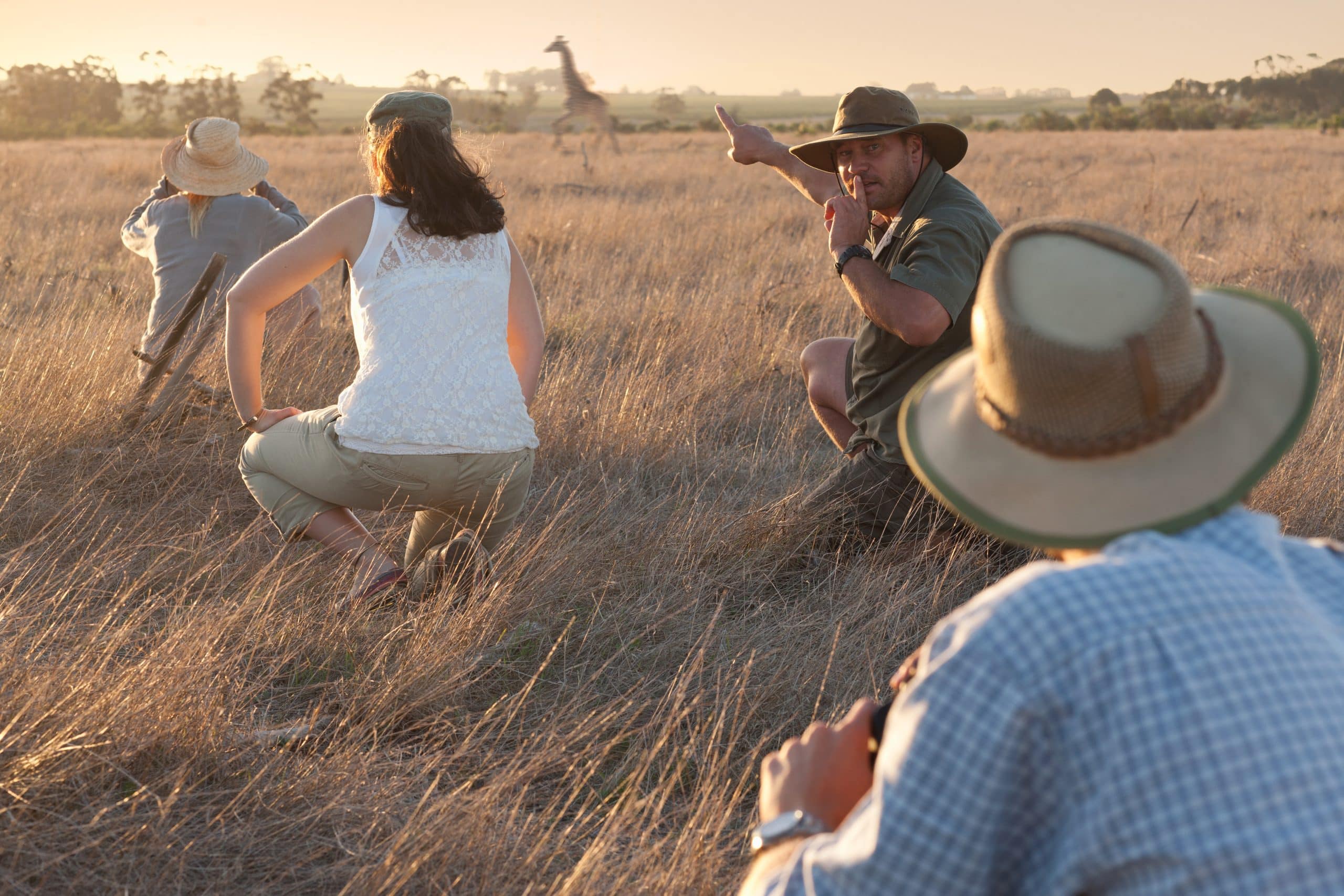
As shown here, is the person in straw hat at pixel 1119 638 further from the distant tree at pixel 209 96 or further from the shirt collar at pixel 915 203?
the distant tree at pixel 209 96

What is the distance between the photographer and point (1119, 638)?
2.89 ft

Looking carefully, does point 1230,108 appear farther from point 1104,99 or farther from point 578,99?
point 578,99

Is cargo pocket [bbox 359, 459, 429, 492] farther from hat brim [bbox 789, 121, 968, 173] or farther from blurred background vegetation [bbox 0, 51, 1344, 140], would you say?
blurred background vegetation [bbox 0, 51, 1344, 140]

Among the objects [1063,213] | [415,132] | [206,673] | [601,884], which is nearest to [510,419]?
[415,132]

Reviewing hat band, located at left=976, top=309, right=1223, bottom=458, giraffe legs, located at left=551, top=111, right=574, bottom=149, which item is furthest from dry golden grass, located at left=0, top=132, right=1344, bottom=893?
giraffe legs, located at left=551, top=111, right=574, bottom=149

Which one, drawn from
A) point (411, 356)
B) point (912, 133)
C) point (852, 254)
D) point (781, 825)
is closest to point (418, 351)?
point (411, 356)

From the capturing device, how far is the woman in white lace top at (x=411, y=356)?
2.91m

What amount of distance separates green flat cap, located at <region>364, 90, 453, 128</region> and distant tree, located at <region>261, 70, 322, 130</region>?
179ft

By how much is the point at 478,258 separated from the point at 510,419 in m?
0.46

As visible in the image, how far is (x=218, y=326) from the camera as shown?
14.7ft

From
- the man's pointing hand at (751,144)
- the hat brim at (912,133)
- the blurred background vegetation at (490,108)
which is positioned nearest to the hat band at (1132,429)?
the hat brim at (912,133)

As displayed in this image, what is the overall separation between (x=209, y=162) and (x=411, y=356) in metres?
2.12

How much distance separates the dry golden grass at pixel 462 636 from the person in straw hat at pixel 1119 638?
98cm

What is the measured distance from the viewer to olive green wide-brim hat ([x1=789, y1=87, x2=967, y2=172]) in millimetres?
3402
